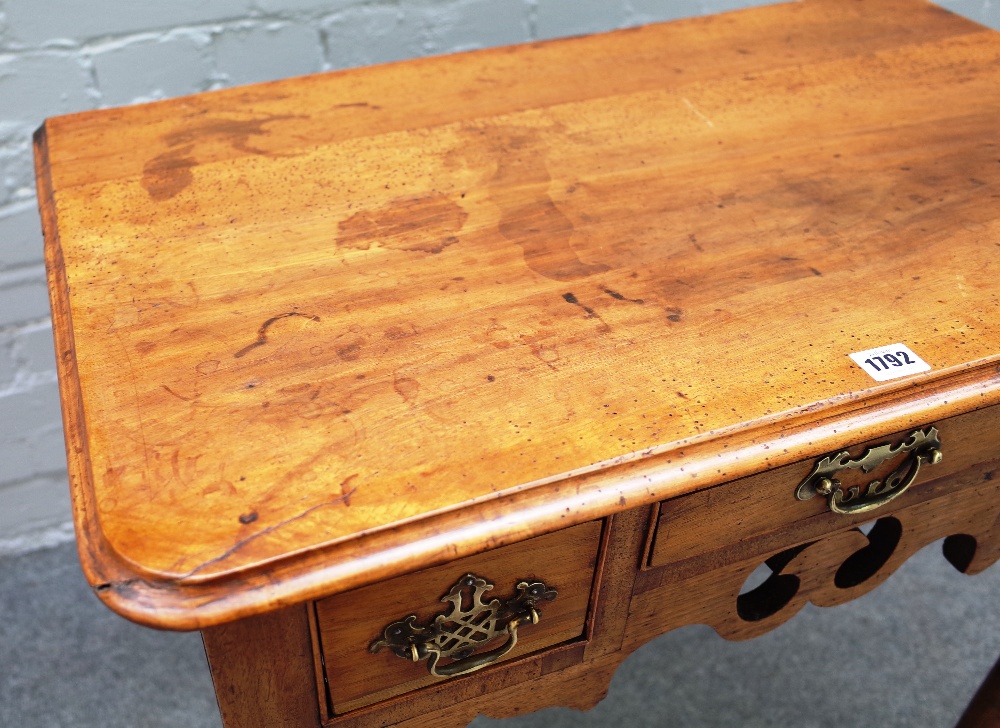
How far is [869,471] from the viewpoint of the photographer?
0.70 meters

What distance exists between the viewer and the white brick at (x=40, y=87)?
3.68ft

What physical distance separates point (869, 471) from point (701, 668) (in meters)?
0.72

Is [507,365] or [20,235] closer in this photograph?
[507,365]

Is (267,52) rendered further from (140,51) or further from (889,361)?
(889,361)

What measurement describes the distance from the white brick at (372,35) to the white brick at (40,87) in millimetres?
305

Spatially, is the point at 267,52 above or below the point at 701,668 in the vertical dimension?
above

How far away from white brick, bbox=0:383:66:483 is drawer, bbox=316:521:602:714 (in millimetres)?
874

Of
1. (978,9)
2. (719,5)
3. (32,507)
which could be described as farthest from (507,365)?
(978,9)

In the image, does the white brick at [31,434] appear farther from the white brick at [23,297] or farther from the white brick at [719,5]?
the white brick at [719,5]

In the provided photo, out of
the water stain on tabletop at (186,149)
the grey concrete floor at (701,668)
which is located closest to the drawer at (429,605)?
Result: the water stain on tabletop at (186,149)

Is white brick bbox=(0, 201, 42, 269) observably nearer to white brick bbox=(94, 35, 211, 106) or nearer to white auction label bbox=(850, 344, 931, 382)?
white brick bbox=(94, 35, 211, 106)

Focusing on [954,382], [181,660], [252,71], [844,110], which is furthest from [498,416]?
[181,660]

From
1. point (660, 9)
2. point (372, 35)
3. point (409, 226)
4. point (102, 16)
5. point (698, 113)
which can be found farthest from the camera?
point (660, 9)

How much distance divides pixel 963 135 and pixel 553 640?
594mm
